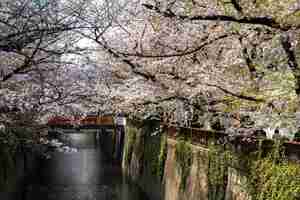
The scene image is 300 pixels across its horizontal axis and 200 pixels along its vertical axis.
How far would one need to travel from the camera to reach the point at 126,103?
61.3ft

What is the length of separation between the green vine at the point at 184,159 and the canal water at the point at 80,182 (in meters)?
6.16

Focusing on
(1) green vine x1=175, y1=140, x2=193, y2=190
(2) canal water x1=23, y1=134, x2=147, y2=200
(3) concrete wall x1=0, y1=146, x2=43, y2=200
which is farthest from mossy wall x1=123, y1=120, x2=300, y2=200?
(3) concrete wall x1=0, y1=146, x2=43, y2=200

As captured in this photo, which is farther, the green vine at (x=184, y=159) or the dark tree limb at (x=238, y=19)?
the green vine at (x=184, y=159)

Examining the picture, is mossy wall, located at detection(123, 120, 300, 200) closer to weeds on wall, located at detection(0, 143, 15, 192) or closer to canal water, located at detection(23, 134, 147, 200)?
canal water, located at detection(23, 134, 147, 200)

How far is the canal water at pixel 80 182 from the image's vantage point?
24.2 m

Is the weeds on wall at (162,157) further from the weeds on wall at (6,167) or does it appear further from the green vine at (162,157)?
the weeds on wall at (6,167)

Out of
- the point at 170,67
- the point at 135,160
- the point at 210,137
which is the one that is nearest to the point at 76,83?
the point at 170,67

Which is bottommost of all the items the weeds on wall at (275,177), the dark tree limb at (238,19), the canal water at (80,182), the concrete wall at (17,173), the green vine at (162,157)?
the canal water at (80,182)

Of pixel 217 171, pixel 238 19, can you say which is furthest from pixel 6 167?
pixel 238 19

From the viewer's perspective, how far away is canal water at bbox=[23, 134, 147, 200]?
2417cm

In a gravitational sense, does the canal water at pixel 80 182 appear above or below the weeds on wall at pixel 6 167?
below

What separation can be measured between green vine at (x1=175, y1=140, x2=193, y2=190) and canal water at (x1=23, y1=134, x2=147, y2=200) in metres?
6.16

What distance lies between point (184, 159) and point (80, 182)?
555 inches

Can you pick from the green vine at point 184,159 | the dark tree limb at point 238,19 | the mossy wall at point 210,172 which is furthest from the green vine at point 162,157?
the dark tree limb at point 238,19
